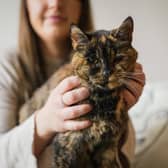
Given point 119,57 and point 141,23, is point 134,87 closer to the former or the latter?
point 119,57

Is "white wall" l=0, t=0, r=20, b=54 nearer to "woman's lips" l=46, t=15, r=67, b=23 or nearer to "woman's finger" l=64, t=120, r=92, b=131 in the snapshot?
"woman's lips" l=46, t=15, r=67, b=23

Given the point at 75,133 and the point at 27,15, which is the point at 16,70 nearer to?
the point at 27,15

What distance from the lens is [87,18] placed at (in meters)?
1.12

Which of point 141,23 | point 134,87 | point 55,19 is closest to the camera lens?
point 134,87

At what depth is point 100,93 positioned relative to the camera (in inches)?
21.8

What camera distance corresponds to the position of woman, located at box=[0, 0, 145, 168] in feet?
2.08

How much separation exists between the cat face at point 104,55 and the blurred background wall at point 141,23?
799mm

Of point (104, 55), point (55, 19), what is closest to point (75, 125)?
point (104, 55)

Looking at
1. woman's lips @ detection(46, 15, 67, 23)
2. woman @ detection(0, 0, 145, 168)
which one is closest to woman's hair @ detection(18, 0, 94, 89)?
woman @ detection(0, 0, 145, 168)

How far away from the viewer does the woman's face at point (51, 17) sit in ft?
3.11

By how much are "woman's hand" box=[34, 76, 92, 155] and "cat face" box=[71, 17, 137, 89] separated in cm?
3

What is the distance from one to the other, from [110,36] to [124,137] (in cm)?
23

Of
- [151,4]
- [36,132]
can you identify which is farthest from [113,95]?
[151,4]

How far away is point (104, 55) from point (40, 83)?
51 centimetres
